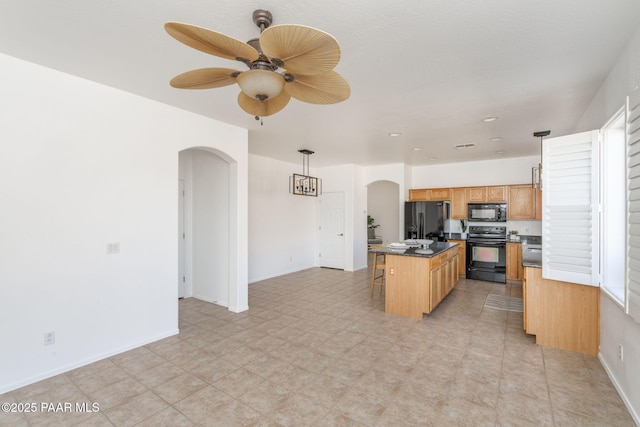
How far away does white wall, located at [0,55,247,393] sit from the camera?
100 inches

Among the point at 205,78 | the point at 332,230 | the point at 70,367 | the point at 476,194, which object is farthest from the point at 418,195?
the point at 70,367

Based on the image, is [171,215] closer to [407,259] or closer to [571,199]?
[407,259]

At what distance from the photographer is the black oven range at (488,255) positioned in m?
6.29

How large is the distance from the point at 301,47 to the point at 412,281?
3.62 m

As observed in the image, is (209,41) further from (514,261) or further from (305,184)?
(514,261)

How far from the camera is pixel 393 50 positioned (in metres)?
2.31

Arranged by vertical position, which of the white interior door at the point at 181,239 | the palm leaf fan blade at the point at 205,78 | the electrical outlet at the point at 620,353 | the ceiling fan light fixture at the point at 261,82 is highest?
the palm leaf fan blade at the point at 205,78

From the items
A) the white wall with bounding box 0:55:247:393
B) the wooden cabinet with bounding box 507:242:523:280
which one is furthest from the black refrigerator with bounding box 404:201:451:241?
the white wall with bounding box 0:55:247:393

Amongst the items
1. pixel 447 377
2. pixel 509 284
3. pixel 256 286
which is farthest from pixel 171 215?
pixel 509 284

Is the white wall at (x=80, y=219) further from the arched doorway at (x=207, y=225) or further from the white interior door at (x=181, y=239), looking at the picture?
the white interior door at (x=181, y=239)

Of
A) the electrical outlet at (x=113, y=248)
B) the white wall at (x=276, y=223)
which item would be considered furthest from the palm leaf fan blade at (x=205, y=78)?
the white wall at (x=276, y=223)

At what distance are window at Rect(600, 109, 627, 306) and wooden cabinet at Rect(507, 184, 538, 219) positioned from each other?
374 centimetres

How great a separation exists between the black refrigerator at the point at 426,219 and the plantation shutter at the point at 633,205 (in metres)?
4.53

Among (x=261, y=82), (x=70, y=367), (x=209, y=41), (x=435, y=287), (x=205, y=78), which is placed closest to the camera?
(x=209, y=41)
